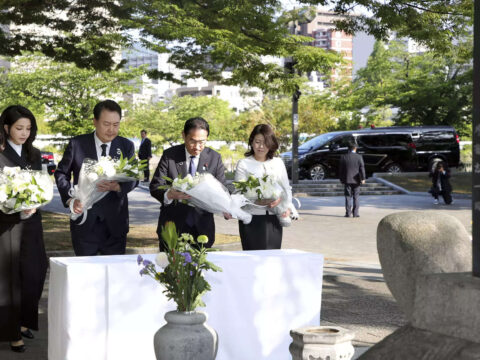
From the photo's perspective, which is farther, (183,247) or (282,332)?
(282,332)

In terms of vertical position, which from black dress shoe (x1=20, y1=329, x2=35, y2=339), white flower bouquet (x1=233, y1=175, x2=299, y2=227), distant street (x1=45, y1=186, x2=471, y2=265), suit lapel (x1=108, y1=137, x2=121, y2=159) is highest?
suit lapel (x1=108, y1=137, x2=121, y2=159)

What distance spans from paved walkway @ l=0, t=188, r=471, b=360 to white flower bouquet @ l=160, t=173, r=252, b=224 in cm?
150

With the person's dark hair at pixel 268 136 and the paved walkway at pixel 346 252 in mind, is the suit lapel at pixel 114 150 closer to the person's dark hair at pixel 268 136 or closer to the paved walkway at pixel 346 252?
the person's dark hair at pixel 268 136

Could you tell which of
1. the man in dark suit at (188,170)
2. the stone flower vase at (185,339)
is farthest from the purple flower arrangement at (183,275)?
the man in dark suit at (188,170)

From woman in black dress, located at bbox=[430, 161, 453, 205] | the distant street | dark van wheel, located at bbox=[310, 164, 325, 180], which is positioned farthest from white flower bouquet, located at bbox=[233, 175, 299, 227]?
dark van wheel, located at bbox=[310, 164, 325, 180]

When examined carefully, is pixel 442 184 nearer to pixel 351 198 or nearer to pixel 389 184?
pixel 351 198

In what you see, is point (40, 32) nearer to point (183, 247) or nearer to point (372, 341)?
point (372, 341)

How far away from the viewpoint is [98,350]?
535 centimetres

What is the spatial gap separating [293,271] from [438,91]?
3772cm

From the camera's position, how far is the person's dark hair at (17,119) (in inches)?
267

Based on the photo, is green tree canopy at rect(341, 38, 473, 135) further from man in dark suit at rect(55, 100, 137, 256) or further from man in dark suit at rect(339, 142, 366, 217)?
man in dark suit at rect(55, 100, 137, 256)

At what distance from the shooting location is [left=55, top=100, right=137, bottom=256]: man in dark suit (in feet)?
21.6

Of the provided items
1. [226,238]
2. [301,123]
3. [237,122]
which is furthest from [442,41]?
[237,122]

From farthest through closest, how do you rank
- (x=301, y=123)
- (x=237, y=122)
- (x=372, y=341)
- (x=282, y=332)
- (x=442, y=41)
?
(x=237, y=122), (x=301, y=123), (x=442, y=41), (x=372, y=341), (x=282, y=332)
